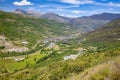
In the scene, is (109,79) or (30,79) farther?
(30,79)

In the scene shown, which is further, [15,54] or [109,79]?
[15,54]

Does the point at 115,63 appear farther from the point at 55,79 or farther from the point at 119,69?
the point at 55,79

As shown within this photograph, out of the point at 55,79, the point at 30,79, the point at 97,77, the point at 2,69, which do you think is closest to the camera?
the point at 97,77

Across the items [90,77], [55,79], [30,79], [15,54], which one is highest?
[90,77]

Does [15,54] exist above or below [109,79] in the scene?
below

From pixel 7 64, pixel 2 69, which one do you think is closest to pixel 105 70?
pixel 2 69

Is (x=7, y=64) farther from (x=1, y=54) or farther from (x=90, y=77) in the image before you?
(x=90, y=77)

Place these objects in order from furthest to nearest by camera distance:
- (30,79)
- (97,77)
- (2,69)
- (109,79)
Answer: (2,69)
(30,79)
(97,77)
(109,79)

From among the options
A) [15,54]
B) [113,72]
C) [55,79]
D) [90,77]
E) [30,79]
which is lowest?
[15,54]

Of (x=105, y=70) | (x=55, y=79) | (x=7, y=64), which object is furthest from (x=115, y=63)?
(x=7, y=64)
